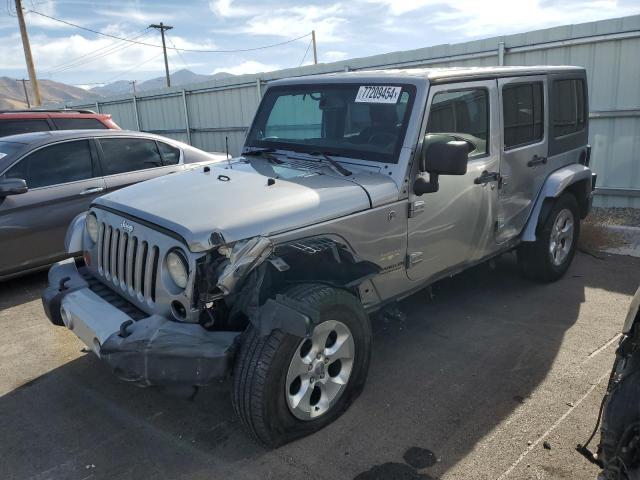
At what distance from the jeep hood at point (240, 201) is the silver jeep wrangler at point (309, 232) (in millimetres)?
12

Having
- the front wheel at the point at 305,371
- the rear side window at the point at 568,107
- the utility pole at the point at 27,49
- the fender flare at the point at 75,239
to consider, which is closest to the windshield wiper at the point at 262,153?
the fender flare at the point at 75,239

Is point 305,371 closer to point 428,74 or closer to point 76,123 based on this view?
point 428,74

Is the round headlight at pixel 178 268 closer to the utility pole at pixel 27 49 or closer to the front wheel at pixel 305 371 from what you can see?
the front wheel at pixel 305 371

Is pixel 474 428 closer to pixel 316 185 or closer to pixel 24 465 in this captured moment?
pixel 316 185

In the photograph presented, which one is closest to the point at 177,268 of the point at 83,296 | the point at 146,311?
the point at 146,311

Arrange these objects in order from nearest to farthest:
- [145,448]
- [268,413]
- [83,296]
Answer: [268,413]
[145,448]
[83,296]

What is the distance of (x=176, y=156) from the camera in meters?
6.53

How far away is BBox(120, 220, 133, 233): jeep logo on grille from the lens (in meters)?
3.16

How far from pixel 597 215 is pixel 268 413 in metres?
6.36

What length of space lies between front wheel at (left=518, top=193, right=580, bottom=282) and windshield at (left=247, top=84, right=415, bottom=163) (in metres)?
2.08

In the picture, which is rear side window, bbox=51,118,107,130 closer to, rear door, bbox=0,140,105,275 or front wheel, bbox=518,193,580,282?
rear door, bbox=0,140,105,275

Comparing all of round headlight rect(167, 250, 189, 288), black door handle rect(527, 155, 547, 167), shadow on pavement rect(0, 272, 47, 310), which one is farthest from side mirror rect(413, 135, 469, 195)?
shadow on pavement rect(0, 272, 47, 310)

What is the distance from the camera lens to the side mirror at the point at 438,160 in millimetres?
3271

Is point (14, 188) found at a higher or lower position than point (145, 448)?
higher
